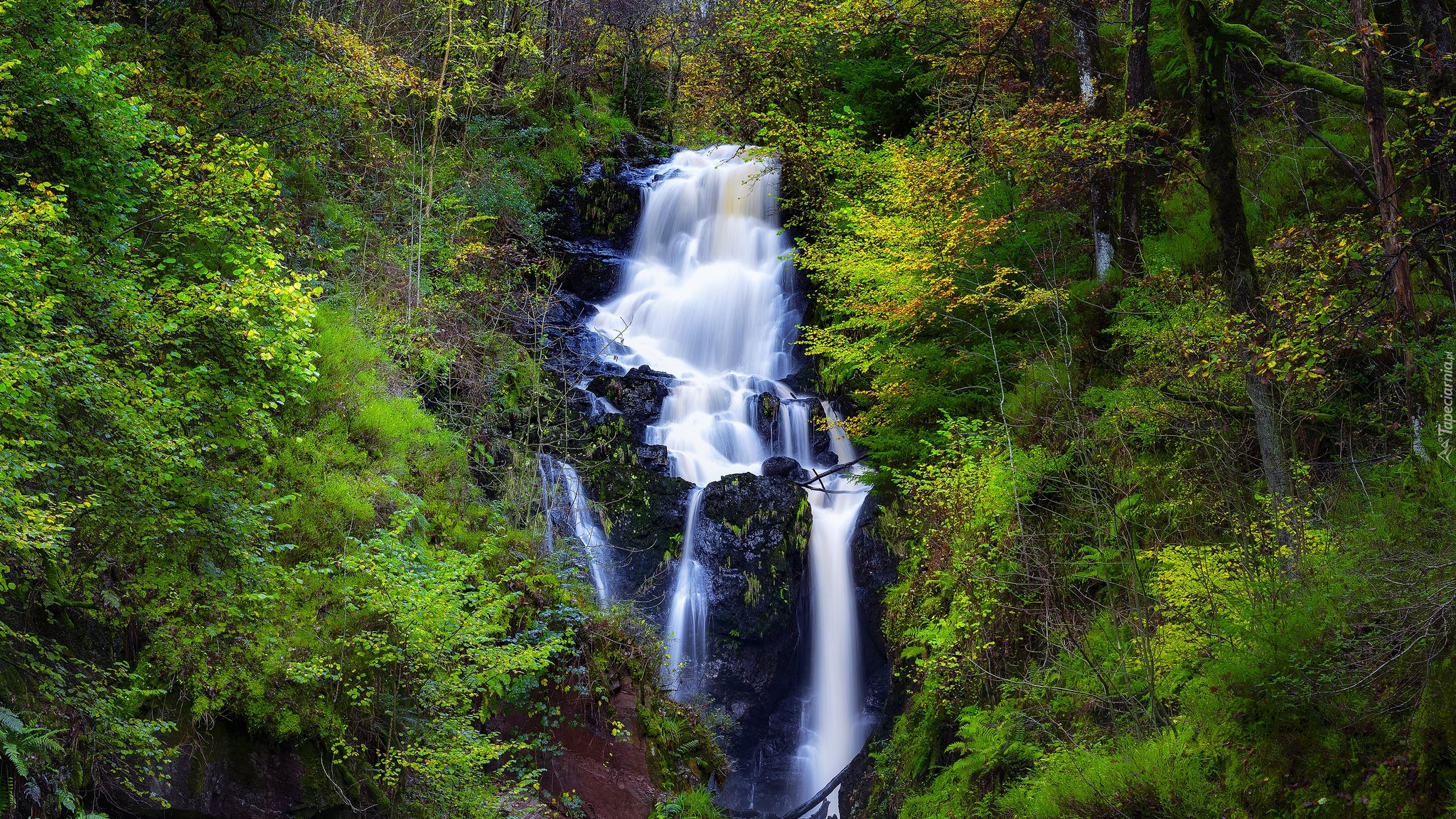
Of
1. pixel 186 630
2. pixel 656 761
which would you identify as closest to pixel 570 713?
pixel 656 761

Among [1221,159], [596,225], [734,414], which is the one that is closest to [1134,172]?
[1221,159]

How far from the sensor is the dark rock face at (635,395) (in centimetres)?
1589

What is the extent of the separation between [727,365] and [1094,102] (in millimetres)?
8699

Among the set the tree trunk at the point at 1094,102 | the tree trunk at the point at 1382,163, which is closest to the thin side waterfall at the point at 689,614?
the tree trunk at the point at 1094,102

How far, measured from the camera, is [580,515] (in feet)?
45.1

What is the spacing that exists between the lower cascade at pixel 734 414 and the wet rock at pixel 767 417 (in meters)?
0.03

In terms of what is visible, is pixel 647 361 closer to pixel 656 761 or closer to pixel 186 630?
pixel 656 761

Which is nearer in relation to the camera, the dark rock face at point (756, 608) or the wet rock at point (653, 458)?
the dark rock face at point (756, 608)

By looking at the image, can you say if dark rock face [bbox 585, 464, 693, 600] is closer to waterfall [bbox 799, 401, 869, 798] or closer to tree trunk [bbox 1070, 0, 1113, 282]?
waterfall [bbox 799, 401, 869, 798]

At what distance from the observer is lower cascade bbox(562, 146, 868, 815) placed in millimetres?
13688

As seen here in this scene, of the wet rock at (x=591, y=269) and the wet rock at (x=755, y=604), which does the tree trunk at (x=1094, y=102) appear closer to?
the wet rock at (x=755, y=604)

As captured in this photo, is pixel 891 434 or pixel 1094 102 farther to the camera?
pixel 891 434

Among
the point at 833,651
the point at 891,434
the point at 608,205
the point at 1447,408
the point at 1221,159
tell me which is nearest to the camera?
the point at 1447,408

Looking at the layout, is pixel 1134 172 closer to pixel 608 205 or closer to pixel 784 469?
pixel 784 469
